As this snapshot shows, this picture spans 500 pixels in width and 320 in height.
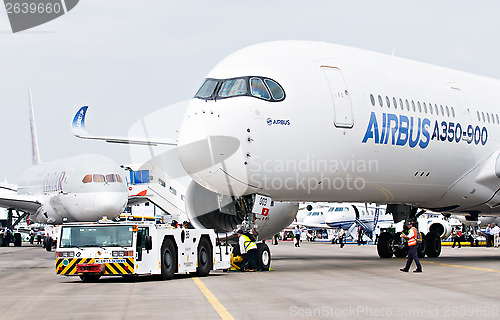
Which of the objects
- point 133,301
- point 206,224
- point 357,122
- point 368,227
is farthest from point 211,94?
point 368,227

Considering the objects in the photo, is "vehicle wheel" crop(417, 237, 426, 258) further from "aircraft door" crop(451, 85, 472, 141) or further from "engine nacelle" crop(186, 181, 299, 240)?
"engine nacelle" crop(186, 181, 299, 240)

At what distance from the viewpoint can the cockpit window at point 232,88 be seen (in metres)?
16.9

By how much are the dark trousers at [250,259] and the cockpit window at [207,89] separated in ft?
12.7

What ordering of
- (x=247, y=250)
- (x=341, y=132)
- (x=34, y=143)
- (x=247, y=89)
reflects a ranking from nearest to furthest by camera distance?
(x=247, y=89) → (x=341, y=132) → (x=247, y=250) → (x=34, y=143)

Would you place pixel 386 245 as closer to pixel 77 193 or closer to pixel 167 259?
pixel 167 259

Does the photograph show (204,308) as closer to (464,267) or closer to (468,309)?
(468,309)

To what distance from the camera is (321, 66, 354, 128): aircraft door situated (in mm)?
17672

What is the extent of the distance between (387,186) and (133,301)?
31.8 feet

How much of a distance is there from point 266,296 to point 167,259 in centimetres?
500

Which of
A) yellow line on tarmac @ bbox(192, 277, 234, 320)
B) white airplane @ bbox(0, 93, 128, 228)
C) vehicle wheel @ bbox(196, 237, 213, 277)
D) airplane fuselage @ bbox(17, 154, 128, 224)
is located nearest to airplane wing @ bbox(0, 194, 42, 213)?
white airplane @ bbox(0, 93, 128, 228)

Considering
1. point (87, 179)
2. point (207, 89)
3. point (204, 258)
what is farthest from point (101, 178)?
point (207, 89)

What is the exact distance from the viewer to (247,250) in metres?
17.8

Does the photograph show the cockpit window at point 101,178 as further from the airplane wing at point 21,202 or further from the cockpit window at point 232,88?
the cockpit window at point 232,88

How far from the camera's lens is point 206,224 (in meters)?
20.8
